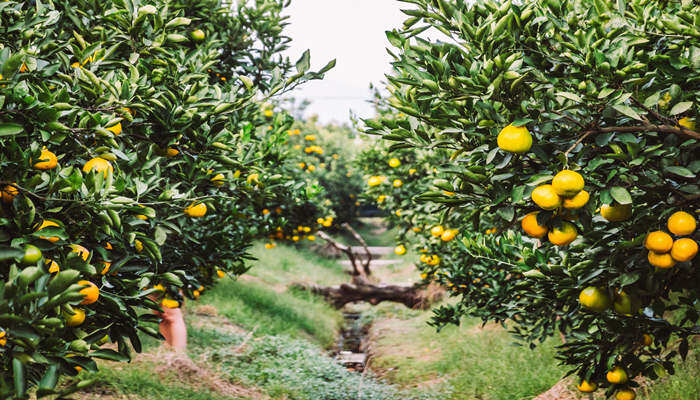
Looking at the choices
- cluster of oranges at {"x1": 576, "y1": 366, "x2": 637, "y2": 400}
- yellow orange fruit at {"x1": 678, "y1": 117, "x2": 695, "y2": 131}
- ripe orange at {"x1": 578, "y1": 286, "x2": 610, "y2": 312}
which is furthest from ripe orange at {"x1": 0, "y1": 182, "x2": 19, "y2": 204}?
cluster of oranges at {"x1": 576, "y1": 366, "x2": 637, "y2": 400}

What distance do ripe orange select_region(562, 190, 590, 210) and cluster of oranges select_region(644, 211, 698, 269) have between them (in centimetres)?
32

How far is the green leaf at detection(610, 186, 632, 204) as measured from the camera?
1.33 m

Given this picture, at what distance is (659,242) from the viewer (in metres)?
1.47

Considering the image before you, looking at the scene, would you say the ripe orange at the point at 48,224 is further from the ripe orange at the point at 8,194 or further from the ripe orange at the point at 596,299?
the ripe orange at the point at 596,299

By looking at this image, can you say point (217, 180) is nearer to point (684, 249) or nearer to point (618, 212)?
point (618, 212)

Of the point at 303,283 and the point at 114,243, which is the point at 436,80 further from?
the point at 303,283

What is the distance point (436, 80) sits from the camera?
4.95 feet

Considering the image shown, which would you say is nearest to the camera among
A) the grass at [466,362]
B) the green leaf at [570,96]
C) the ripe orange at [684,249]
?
the green leaf at [570,96]

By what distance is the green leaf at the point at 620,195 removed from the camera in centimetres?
133

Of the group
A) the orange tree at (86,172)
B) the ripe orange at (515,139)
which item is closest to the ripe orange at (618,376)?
the ripe orange at (515,139)

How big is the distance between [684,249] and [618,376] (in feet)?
3.29

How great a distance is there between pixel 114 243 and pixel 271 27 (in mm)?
2685

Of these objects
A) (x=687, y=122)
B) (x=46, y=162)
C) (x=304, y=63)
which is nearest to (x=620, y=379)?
(x=687, y=122)

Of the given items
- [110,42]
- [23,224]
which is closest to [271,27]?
[110,42]
